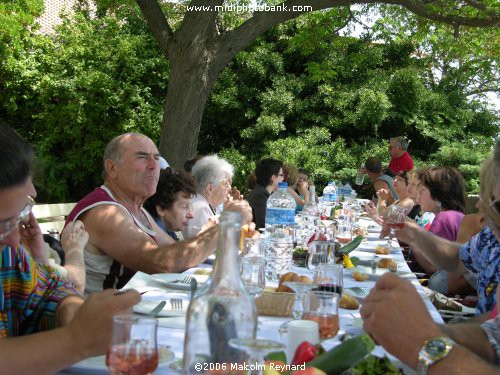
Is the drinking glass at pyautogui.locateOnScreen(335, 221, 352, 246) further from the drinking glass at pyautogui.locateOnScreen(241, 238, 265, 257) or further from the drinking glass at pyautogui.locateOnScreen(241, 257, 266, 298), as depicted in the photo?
the drinking glass at pyautogui.locateOnScreen(241, 257, 266, 298)

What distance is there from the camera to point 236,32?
7777 millimetres

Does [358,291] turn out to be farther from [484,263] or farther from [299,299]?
[484,263]

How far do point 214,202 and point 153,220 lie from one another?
120 cm

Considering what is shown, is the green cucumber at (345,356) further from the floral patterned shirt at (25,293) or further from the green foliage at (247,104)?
the green foliage at (247,104)

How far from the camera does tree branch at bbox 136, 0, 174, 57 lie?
768 cm

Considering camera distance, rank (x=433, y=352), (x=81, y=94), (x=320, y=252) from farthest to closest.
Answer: (x=81, y=94)
(x=320, y=252)
(x=433, y=352)

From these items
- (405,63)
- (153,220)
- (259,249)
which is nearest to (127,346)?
(259,249)

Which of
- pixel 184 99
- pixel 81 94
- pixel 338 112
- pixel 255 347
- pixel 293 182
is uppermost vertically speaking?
pixel 81 94

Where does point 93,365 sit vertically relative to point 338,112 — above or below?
below

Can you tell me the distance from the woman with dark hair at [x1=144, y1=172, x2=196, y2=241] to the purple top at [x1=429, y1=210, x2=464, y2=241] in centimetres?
187

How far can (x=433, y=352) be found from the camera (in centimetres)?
149

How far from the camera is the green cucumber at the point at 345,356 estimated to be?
1.34m

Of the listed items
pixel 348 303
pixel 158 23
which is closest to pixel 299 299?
pixel 348 303

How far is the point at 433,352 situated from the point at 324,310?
0.32 meters
